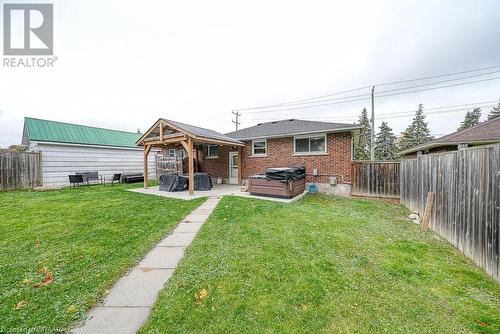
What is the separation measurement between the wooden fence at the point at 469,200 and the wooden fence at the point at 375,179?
369 cm

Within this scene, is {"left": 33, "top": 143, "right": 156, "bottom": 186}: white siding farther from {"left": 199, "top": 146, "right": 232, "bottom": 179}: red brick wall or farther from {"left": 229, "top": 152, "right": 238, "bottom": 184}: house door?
{"left": 229, "top": 152, "right": 238, "bottom": 184}: house door

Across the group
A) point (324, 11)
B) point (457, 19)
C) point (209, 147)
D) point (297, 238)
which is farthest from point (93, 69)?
point (457, 19)

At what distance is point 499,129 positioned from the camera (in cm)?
896

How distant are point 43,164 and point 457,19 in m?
21.1

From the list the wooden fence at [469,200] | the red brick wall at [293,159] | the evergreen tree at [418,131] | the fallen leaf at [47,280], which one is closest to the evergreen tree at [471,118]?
the evergreen tree at [418,131]

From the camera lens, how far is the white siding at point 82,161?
1217cm

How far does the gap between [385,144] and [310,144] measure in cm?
3054

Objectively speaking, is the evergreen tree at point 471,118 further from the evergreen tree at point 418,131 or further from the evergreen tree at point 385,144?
the evergreen tree at point 385,144

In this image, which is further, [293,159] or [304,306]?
[293,159]

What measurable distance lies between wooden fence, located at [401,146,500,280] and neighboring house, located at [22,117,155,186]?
59.2 ft

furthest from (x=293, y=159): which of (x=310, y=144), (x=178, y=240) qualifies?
(x=178, y=240)

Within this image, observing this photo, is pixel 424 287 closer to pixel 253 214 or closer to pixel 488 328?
pixel 488 328

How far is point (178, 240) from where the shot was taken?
415cm

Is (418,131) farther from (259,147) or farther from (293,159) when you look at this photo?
(259,147)
